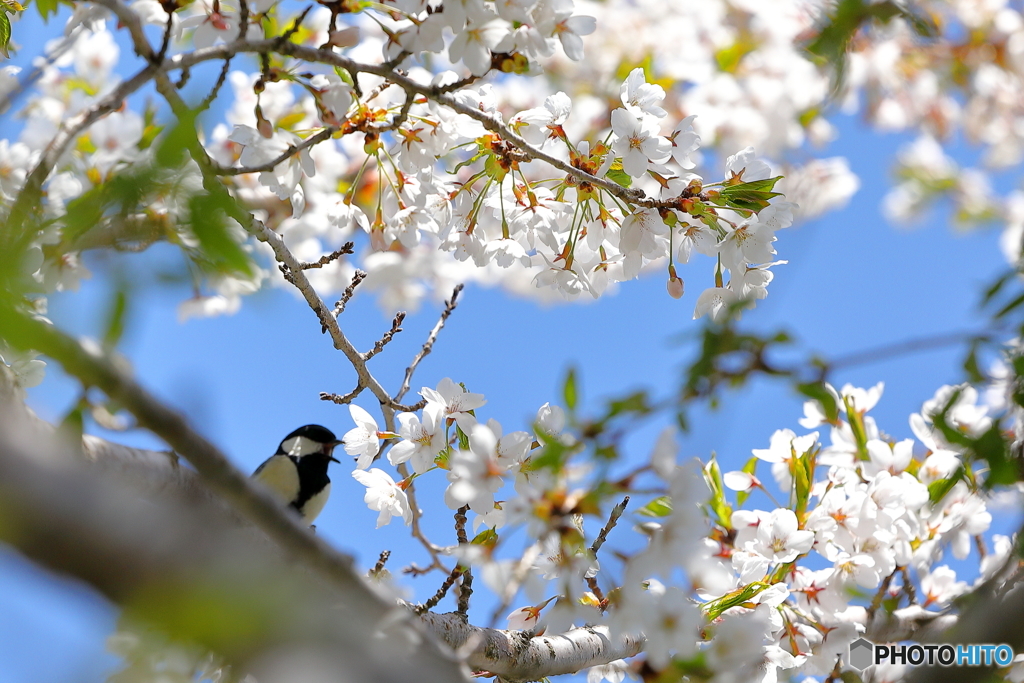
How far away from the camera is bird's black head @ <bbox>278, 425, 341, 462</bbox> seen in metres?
3.38

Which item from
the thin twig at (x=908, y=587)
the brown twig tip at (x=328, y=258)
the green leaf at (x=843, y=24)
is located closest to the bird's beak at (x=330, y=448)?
the brown twig tip at (x=328, y=258)

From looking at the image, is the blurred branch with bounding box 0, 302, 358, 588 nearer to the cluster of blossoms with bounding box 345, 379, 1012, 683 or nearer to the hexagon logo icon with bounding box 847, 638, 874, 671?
the cluster of blossoms with bounding box 345, 379, 1012, 683

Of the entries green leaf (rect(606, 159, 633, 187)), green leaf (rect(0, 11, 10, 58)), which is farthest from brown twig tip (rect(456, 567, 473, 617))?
green leaf (rect(0, 11, 10, 58))

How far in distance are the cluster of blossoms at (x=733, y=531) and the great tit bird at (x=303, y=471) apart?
3.75 ft

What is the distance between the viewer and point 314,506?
3.06 meters

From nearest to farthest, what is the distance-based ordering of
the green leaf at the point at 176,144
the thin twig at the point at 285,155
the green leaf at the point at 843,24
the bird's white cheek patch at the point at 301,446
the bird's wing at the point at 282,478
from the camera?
the green leaf at the point at 176,144 < the green leaf at the point at 843,24 < the thin twig at the point at 285,155 < the bird's wing at the point at 282,478 < the bird's white cheek patch at the point at 301,446

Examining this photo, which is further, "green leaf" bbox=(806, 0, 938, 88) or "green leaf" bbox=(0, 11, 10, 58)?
"green leaf" bbox=(0, 11, 10, 58)

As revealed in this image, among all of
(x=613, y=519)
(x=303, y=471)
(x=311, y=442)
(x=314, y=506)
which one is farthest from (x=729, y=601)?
(x=311, y=442)

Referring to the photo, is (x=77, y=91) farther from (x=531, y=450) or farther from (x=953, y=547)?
(x=953, y=547)

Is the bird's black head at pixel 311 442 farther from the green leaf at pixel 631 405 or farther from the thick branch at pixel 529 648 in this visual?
the green leaf at pixel 631 405

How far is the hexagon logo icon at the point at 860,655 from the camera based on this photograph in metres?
2.08

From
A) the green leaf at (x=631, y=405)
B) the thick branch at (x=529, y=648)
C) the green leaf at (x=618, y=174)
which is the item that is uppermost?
the green leaf at (x=618, y=174)

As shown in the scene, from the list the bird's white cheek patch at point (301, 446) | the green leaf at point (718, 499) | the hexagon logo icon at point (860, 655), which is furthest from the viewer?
the bird's white cheek patch at point (301, 446)

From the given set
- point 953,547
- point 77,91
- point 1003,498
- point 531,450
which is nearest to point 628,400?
point 531,450
